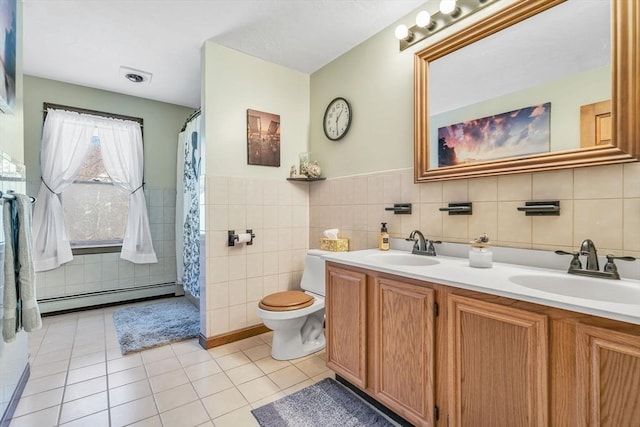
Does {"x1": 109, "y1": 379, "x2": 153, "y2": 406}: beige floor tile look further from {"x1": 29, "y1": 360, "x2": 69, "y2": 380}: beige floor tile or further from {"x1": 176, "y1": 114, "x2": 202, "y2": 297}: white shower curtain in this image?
{"x1": 176, "y1": 114, "x2": 202, "y2": 297}: white shower curtain

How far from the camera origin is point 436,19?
1.76 meters

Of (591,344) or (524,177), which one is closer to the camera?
(591,344)

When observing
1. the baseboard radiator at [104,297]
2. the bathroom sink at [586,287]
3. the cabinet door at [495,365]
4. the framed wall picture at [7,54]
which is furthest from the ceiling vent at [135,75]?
the bathroom sink at [586,287]

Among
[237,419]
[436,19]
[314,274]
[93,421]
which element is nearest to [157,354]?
[93,421]

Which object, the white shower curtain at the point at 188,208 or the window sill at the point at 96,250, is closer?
the white shower curtain at the point at 188,208

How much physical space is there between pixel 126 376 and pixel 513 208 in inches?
99.6

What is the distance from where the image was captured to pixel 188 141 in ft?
10.1

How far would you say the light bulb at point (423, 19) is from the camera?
1.74 m

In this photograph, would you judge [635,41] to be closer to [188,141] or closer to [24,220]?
[24,220]

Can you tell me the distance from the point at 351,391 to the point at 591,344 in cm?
126

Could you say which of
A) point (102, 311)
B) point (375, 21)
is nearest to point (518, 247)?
point (375, 21)

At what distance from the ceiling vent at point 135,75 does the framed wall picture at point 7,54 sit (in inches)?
47.3

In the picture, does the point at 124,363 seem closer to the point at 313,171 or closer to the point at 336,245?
the point at 336,245

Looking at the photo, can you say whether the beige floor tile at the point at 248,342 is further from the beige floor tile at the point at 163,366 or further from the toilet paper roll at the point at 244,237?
the toilet paper roll at the point at 244,237
